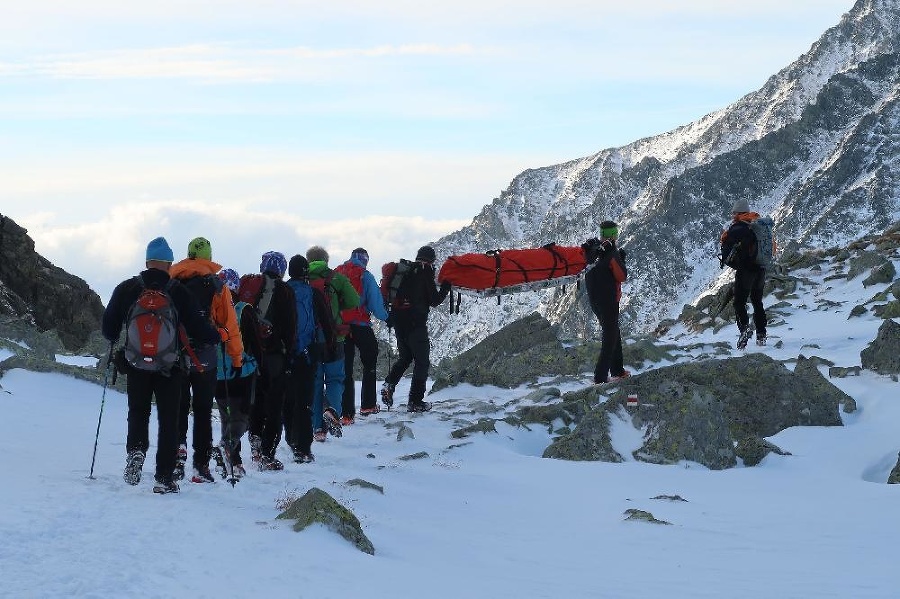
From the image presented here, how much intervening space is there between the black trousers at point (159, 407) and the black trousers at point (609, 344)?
8.35m

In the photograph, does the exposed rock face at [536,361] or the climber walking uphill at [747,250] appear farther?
the exposed rock face at [536,361]

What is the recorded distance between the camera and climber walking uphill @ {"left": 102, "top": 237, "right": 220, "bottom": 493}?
782 centimetres

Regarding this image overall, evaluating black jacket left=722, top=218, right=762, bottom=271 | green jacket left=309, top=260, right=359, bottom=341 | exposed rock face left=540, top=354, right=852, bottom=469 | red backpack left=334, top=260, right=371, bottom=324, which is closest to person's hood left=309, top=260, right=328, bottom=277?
green jacket left=309, top=260, right=359, bottom=341

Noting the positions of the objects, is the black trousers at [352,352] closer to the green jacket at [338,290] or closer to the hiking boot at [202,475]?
the green jacket at [338,290]

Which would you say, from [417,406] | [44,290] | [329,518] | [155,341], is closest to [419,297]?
[417,406]

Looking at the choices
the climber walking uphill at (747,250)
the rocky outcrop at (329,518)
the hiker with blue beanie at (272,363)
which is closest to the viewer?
the rocky outcrop at (329,518)

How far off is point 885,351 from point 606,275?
15.2ft

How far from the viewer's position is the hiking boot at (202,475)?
28.8 ft

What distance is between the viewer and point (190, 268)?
8695mm

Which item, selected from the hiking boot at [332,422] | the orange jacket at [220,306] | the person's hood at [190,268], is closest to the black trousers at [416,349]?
the hiking boot at [332,422]

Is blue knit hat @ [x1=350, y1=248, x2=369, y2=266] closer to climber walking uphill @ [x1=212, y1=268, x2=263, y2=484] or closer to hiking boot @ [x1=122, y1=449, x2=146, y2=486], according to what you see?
climber walking uphill @ [x1=212, y1=268, x2=263, y2=484]

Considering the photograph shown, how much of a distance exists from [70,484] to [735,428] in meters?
9.50

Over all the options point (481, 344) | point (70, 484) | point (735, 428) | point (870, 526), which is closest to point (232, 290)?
point (70, 484)

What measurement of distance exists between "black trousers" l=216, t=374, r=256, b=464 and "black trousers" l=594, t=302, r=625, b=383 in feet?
22.8
